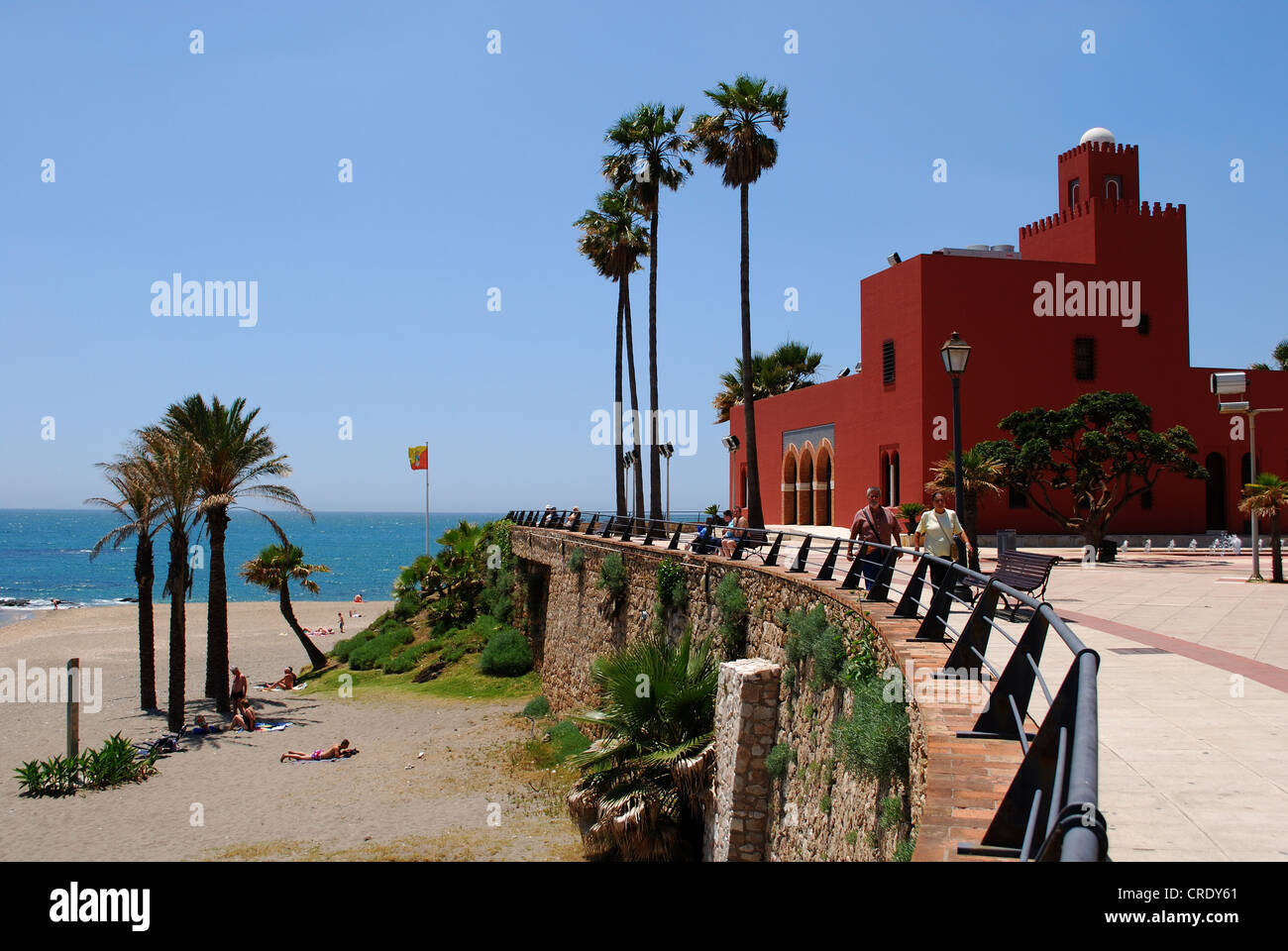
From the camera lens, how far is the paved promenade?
15.4ft

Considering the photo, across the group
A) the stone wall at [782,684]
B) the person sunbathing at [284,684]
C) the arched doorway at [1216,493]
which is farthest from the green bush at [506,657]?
the arched doorway at [1216,493]

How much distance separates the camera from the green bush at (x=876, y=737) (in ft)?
22.8

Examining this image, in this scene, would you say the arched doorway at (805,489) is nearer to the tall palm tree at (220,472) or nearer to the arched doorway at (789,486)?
the arched doorway at (789,486)

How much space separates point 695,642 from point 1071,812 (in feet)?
44.6

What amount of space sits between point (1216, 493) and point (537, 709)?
27322 mm

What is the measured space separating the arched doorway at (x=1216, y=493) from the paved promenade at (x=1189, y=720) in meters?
22.8

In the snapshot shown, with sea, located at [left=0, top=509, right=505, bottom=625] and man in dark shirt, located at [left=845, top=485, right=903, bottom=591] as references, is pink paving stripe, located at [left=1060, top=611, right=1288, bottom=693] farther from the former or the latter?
sea, located at [left=0, top=509, right=505, bottom=625]

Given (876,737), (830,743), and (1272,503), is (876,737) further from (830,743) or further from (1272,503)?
(1272,503)

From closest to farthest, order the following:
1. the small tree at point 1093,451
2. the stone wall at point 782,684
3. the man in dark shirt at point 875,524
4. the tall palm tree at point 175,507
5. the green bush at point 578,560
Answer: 1. the stone wall at point 782,684
2. the man in dark shirt at point 875,524
3. the tall palm tree at point 175,507
4. the green bush at point 578,560
5. the small tree at point 1093,451

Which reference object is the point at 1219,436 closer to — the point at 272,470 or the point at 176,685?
the point at 272,470

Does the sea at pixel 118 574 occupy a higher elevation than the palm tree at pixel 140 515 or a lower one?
lower

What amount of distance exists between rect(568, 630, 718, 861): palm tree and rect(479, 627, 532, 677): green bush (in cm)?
1640

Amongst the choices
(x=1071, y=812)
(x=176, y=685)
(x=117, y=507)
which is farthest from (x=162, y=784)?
(x=1071, y=812)

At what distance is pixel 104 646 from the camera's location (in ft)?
145
